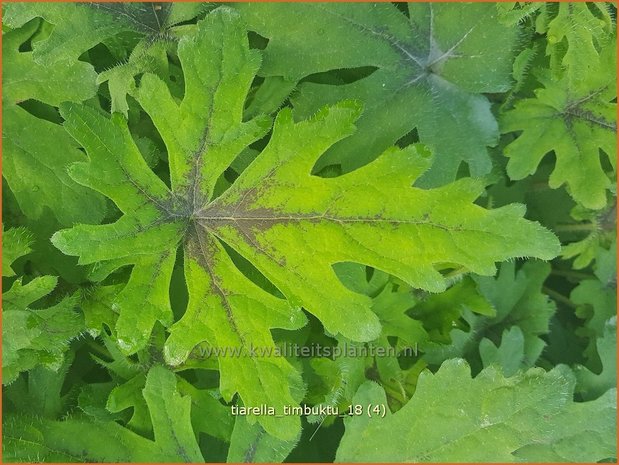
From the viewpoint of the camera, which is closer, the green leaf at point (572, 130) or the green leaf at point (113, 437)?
the green leaf at point (113, 437)

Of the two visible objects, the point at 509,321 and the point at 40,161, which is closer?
the point at 40,161

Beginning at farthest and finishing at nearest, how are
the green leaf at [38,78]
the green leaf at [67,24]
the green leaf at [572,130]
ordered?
the green leaf at [572,130] < the green leaf at [38,78] < the green leaf at [67,24]

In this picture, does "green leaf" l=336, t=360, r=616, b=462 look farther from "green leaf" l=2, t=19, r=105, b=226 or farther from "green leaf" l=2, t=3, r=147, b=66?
"green leaf" l=2, t=3, r=147, b=66

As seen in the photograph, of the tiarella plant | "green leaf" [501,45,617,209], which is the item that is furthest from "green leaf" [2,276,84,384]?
"green leaf" [501,45,617,209]

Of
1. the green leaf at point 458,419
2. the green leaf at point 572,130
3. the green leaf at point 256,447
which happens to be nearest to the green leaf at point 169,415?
the green leaf at point 256,447

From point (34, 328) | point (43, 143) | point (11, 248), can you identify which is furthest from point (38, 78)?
point (34, 328)

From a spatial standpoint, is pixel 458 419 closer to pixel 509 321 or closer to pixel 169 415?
pixel 509 321

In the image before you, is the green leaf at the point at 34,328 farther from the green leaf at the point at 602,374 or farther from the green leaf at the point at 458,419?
the green leaf at the point at 602,374
